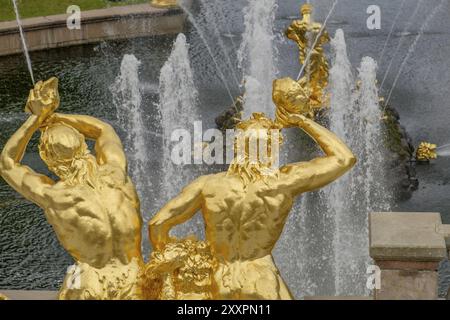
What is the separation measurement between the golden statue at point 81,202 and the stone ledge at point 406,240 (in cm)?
145

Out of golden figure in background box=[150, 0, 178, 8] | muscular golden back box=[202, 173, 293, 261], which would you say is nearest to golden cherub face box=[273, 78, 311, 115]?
muscular golden back box=[202, 173, 293, 261]

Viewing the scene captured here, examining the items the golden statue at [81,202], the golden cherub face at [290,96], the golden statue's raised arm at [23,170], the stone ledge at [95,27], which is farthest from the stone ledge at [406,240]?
the stone ledge at [95,27]

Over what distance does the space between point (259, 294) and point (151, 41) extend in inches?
554

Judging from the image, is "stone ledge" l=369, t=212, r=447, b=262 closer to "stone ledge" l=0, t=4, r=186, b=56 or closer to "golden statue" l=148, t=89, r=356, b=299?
"golden statue" l=148, t=89, r=356, b=299

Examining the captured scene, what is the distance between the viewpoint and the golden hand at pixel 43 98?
744 cm

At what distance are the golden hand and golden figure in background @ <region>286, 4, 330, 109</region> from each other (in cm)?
905

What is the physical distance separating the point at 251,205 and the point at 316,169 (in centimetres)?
44

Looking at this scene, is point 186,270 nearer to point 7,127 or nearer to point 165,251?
point 165,251

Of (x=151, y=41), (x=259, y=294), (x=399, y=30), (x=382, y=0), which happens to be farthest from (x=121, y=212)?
(x=382, y=0)

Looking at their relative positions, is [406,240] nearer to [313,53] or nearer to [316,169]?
[316,169]

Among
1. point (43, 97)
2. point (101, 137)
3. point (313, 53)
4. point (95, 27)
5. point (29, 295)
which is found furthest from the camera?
point (95, 27)

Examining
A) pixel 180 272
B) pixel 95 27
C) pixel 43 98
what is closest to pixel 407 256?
pixel 180 272

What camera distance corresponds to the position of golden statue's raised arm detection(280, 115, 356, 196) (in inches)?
290

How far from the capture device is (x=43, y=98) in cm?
746
